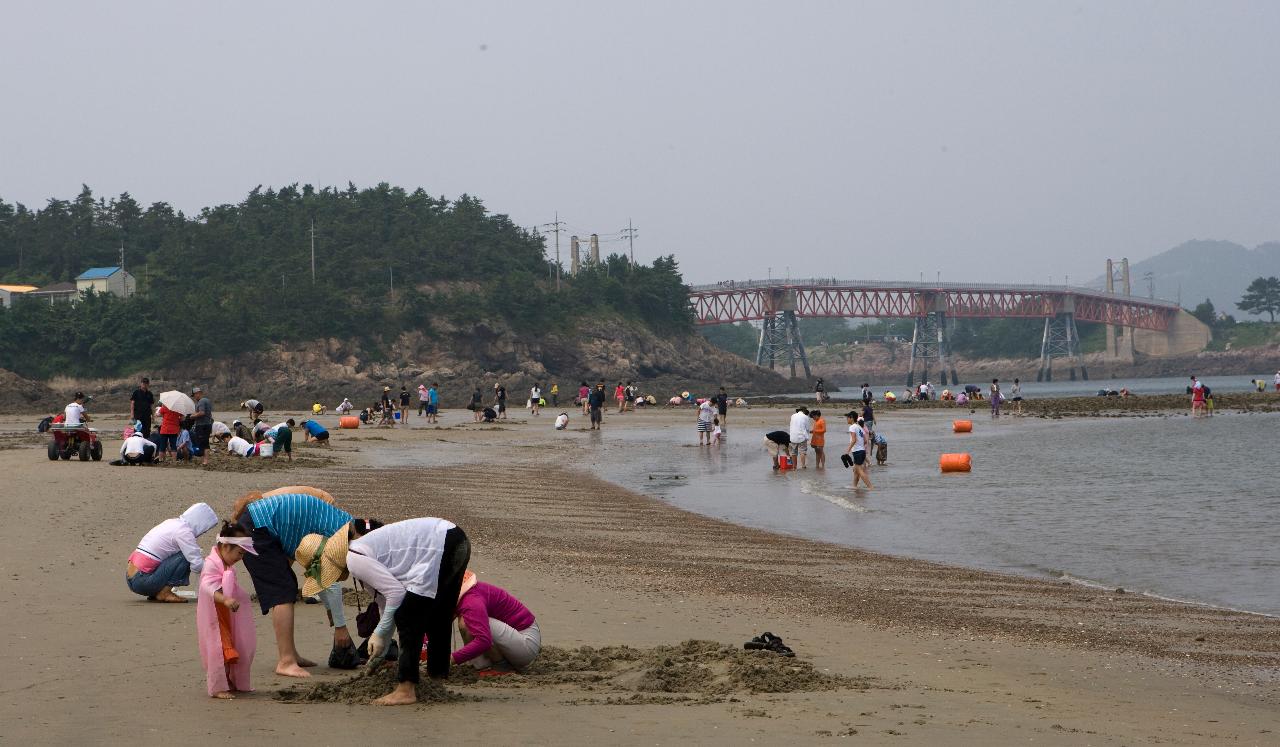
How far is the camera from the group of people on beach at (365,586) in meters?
7.63

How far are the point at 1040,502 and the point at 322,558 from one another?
17.3 metres

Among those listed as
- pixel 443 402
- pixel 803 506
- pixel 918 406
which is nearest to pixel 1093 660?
pixel 803 506

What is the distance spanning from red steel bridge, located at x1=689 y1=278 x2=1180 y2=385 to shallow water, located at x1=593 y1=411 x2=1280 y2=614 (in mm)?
88245

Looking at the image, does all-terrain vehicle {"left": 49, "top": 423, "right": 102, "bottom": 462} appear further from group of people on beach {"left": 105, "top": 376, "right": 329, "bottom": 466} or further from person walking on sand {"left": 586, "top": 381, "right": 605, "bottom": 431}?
person walking on sand {"left": 586, "top": 381, "right": 605, "bottom": 431}

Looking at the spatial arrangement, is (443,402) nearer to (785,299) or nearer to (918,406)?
(918,406)

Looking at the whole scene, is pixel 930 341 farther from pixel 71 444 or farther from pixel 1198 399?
pixel 71 444

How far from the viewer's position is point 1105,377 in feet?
552

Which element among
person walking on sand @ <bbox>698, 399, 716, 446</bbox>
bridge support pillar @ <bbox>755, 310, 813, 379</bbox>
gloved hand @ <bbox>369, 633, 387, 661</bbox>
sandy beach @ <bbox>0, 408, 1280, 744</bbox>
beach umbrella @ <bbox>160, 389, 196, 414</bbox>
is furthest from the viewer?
bridge support pillar @ <bbox>755, 310, 813, 379</bbox>

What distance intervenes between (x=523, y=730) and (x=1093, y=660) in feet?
15.7

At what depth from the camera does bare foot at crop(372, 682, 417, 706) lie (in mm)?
7438

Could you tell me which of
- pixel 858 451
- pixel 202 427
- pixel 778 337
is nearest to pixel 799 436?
pixel 858 451

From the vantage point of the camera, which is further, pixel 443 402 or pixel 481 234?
pixel 481 234

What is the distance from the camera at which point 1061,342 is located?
6363 inches

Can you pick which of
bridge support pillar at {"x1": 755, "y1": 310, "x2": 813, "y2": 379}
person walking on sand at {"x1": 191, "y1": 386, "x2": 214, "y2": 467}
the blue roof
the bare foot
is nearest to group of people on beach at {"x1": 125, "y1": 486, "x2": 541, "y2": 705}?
the bare foot
